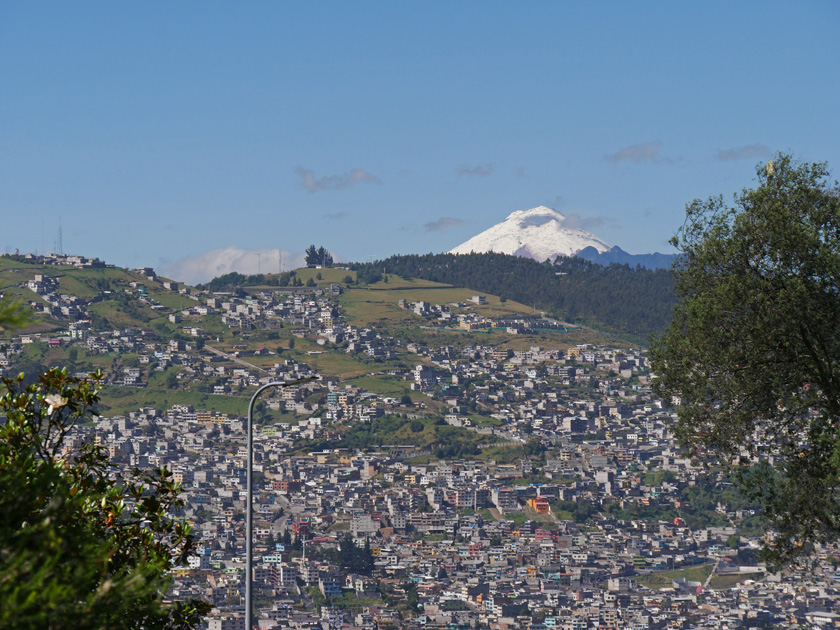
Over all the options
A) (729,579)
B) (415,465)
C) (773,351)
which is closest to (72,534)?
(773,351)

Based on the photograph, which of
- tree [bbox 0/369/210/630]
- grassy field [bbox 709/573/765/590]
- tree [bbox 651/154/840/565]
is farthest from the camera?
grassy field [bbox 709/573/765/590]

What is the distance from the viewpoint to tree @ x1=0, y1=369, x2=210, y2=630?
151 inches

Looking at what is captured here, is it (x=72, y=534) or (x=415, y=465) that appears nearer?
(x=72, y=534)

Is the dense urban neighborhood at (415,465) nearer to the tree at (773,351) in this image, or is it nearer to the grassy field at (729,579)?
the grassy field at (729,579)

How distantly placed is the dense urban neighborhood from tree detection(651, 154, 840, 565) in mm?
3073

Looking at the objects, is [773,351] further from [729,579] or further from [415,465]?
[415,465]

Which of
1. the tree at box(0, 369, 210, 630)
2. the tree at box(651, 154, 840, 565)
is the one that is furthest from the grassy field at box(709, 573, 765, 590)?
the tree at box(0, 369, 210, 630)

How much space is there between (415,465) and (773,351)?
11278 cm

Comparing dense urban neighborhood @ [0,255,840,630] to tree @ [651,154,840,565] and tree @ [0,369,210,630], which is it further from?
tree @ [0,369,210,630]

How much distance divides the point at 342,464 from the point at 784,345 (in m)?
115

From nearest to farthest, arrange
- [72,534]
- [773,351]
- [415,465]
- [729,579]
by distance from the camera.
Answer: [72,534] < [773,351] < [729,579] < [415,465]

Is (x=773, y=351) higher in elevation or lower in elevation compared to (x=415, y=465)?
higher

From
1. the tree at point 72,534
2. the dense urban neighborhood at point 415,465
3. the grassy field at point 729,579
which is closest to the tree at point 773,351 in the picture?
the dense urban neighborhood at point 415,465

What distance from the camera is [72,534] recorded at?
4.60 m
